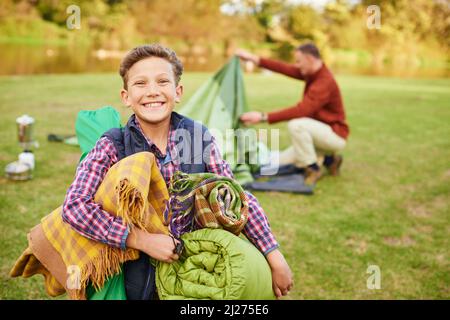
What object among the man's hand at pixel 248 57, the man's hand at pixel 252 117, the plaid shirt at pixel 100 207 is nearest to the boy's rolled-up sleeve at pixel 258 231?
the plaid shirt at pixel 100 207

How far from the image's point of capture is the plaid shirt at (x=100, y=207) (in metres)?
1.51

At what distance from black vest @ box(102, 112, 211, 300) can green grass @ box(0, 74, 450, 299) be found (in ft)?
3.83

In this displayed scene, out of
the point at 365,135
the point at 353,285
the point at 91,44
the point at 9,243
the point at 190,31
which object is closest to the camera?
the point at 353,285

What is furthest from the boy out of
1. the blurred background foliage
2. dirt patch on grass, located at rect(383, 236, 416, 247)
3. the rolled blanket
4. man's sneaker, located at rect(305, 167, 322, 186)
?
the blurred background foliage

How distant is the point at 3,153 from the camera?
5.20m

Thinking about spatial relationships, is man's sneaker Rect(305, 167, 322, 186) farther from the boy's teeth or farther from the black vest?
the boy's teeth

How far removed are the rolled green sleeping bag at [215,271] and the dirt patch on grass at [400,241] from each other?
2189mm

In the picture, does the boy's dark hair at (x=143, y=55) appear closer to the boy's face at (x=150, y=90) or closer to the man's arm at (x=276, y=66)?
the boy's face at (x=150, y=90)

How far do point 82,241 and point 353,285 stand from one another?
1.87m

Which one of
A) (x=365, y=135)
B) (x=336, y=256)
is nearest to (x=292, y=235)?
(x=336, y=256)

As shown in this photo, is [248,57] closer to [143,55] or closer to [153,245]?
[143,55]

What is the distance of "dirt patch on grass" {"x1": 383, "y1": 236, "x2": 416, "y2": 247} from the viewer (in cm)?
344

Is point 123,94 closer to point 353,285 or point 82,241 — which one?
point 82,241
